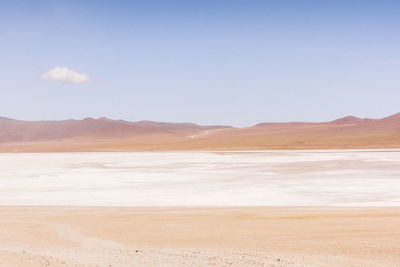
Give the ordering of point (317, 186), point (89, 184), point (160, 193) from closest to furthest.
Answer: point (160, 193)
point (317, 186)
point (89, 184)

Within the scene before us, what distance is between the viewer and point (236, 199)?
1498cm
